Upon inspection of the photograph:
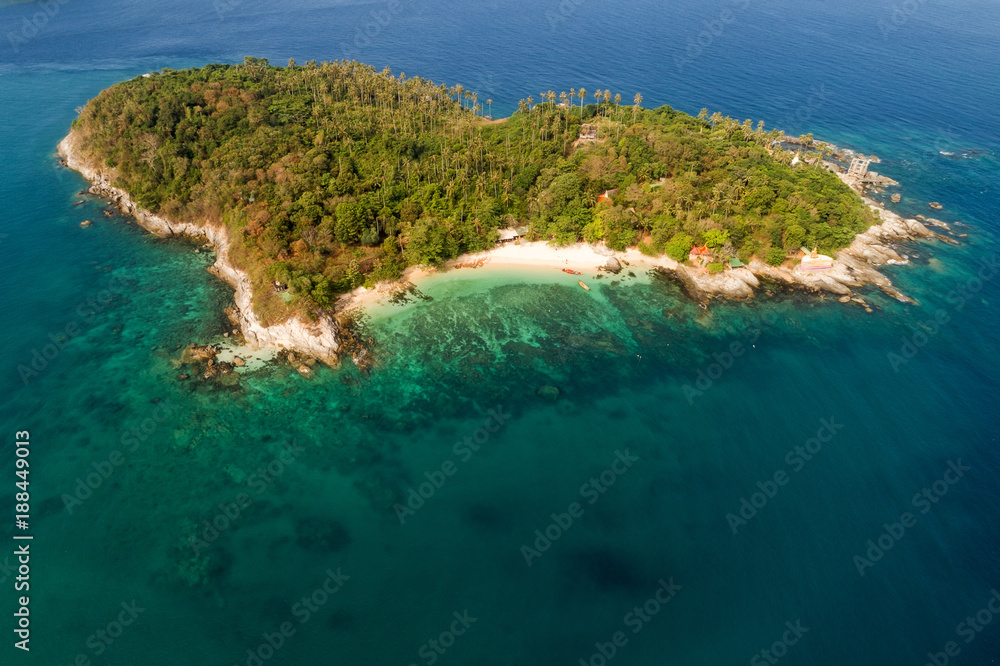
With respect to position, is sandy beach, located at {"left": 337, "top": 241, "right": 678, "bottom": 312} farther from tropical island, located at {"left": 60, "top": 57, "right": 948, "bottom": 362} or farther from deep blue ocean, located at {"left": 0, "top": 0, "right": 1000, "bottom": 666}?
deep blue ocean, located at {"left": 0, "top": 0, "right": 1000, "bottom": 666}

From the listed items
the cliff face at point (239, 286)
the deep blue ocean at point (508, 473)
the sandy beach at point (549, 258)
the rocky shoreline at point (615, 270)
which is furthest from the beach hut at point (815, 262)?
the cliff face at point (239, 286)

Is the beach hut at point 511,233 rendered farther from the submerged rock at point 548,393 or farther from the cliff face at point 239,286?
the submerged rock at point 548,393

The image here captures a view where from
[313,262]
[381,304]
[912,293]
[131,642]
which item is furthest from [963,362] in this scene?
[131,642]

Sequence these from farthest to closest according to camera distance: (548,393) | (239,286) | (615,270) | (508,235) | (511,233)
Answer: (511,233) → (508,235) → (615,270) → (239,286) → (548,393)

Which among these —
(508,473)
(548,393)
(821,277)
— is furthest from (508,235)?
(821,277)

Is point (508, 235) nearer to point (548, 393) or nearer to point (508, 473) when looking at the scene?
point (548, 393)

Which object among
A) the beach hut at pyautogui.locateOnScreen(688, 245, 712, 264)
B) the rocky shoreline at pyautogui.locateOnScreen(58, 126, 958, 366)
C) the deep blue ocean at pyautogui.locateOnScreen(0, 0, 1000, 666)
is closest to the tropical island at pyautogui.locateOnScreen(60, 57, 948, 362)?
the beach hut at pyautogui.locateOnScreen(688, 245, 712, 264)

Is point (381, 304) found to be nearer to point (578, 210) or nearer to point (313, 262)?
point (313, 262)
